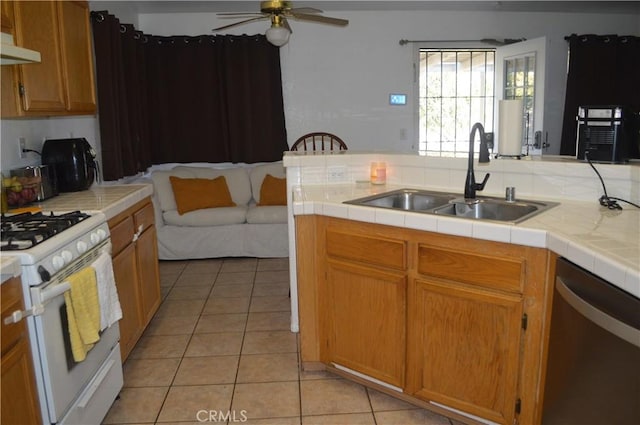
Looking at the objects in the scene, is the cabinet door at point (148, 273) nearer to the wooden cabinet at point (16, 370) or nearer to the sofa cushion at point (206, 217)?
the wooden cabinet at point (16, 370)

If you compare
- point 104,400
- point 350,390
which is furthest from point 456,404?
point 104,400

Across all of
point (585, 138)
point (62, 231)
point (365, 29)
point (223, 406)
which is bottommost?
point (223, 406)

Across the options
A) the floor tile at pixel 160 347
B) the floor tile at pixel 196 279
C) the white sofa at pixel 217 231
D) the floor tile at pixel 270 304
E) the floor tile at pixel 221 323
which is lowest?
the floor tile at pixel 160 347

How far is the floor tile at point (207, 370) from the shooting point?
2652 millimetres

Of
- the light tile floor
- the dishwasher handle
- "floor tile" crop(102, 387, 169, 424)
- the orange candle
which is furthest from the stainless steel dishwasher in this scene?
"floor tile" crop(102, 387, 169, 424)

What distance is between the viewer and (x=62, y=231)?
204 centimetres

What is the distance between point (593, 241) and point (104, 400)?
2090mm

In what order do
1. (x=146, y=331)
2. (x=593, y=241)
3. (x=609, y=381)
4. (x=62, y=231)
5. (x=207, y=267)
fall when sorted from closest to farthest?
1. (x=609, y=381)
2. (x=593, y=241)
3. (x=62, y=231)
4. (x=146, y=331)
5. (x=207, y=267)

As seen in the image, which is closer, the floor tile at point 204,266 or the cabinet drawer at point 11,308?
the cabinet drawer at point 11,308

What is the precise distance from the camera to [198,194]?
489 centimetres

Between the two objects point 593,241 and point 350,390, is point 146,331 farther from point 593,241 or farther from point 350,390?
point 593,241

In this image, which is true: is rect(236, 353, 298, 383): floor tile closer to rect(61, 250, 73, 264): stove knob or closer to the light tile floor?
the light tile floor

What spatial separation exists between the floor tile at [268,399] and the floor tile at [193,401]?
0.19 ft

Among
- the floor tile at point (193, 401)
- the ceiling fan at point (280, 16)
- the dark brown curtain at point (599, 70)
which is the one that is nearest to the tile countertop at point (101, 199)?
the floor tile at point (193, 401)
